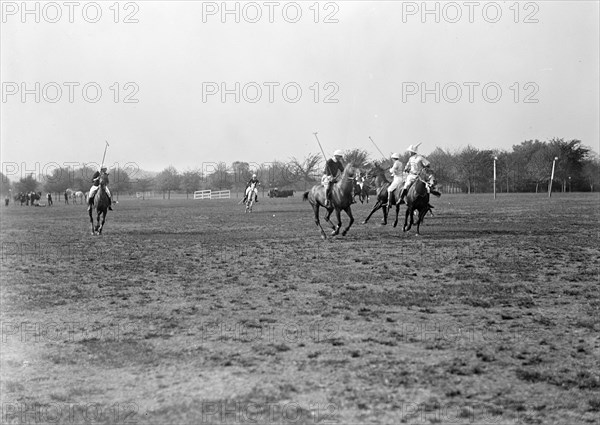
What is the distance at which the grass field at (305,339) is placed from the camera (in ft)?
15.2

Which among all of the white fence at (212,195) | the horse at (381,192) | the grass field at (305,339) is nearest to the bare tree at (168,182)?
the white fence at (212,195)

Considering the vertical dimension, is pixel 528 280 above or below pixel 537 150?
below

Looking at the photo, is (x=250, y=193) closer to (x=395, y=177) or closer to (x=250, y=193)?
(x=250, y=193)

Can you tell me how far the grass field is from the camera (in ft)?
15.2

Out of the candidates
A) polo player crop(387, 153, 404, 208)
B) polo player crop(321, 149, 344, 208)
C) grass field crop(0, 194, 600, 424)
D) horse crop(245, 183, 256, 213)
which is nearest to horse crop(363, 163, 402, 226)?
polo player crop(387, 153, 404, 208)

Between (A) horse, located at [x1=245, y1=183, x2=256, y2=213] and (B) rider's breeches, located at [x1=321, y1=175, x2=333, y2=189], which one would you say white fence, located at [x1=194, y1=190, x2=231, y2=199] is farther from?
(B) rider's breeches, located at [x1=321, y1=175, x2=333, y2=189]

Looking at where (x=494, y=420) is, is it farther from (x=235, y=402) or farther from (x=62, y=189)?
(x=62, y=189)

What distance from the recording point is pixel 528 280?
9992 mm

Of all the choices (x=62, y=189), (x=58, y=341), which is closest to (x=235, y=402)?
(x=58, y=341)

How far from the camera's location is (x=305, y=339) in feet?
21.1

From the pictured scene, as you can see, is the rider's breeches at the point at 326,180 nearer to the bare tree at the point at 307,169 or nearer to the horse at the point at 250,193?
the horse at the point at 250,193

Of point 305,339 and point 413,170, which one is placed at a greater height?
point 413,170

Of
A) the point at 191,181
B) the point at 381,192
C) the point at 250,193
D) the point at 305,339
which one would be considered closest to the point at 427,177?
the point at 381,192

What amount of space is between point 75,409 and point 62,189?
92.4 meters
